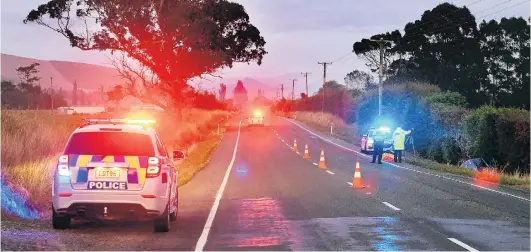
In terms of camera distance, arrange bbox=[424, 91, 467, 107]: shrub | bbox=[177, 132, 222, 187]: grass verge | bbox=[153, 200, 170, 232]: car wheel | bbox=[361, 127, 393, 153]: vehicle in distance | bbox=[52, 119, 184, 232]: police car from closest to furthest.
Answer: bbox=[52, 119, 184, 232]: police car → bbox=[153, 200, 170, 232]: car wheel → bbox=[177, 132, 222, 187]: grass verge → bbox=[361, 127, 393, 153]: vehicle in distance → bbox=[424, 91, 467, 107]: shrub

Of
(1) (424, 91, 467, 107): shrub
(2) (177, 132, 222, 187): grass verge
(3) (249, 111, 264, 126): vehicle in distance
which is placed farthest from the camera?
(3) (249, 111, 264, 126): vehicle in distance

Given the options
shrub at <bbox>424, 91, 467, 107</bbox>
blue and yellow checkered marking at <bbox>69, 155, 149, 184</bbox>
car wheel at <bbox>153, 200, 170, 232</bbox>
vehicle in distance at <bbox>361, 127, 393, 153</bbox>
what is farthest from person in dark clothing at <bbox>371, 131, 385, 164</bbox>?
blue and yellow checkered marking at <bbox>69, 155, 149, 184</bbox>

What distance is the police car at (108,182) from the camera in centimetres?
1185

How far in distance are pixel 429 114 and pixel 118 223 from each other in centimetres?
3380

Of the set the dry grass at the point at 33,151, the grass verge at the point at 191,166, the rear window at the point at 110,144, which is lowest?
the grass verge at the point at 191,166

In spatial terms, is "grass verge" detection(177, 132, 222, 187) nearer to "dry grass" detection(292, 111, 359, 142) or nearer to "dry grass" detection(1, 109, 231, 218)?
"dry grass" detection(1, 109, 231, 218)

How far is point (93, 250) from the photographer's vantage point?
1051 centimetres

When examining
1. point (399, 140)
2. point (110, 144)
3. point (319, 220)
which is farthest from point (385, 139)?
point (110, 144)

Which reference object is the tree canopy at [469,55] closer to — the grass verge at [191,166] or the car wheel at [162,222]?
the grass verge at [191,166]

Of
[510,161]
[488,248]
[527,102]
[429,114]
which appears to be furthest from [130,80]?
[488,248]

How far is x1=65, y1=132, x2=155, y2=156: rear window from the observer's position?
12.3 metres

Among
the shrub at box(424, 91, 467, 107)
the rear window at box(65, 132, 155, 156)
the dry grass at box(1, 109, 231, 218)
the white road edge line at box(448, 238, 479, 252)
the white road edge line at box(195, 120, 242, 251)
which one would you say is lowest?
the white road edge line at box(195, 120, 242, 251)

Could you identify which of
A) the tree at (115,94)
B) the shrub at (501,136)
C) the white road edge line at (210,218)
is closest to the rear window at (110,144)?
the white road edge line at (210,218)

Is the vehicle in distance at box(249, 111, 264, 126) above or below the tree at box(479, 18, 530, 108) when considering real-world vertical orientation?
below
